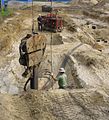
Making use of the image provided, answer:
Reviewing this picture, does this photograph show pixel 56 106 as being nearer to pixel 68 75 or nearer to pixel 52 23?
pixel 68 75

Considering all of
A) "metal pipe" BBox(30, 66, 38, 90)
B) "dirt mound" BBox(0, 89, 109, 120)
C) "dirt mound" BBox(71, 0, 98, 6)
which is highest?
"metal pipe" BBox(30, 66, 38, 90)

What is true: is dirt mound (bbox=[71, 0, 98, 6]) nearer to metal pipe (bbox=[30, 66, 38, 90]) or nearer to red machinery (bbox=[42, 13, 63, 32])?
red machinery (bbox=[42, 13, 63, 32])

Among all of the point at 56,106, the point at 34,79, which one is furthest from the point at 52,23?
the point at 56,106

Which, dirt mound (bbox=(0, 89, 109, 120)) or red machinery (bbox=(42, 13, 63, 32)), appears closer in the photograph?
dirt mound (bbox=(0, 89, 109, 120))

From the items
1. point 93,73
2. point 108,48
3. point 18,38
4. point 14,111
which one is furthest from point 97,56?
point 14,111

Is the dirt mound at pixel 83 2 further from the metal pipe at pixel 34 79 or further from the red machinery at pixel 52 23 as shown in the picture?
the metal pipe at pixel 34 79

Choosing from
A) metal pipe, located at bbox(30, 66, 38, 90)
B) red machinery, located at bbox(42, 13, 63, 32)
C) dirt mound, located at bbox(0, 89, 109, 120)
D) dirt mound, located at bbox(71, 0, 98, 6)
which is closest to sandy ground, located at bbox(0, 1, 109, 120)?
dirt mound, located at bbox(0, 89, 109, 120)

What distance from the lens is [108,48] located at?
69.7ft

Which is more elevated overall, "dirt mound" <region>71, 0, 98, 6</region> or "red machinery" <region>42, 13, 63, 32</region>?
"red machinery" <region>42, 13, 63, 32</region>

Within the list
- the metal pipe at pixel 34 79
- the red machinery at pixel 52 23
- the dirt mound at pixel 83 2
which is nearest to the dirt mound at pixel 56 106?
the metal pipe at pixel 34 79

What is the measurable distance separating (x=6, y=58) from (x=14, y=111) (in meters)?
8.75

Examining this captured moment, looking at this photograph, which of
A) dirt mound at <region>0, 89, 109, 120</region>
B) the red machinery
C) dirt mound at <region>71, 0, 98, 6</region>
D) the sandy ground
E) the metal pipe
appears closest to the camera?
dirt mound at <region>0, 89, 109, 120</region>

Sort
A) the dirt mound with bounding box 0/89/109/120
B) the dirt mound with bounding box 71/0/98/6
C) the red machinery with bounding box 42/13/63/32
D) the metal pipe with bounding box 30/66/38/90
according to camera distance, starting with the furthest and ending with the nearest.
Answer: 1. the dirt mound with bounding box 71/0/98/6
2. the red machinery with bounding box 42/13/63/32
3. the metal pipe with bounding box 30/66/38/90
4. the dirt mound with bounding box 0/89/109/120

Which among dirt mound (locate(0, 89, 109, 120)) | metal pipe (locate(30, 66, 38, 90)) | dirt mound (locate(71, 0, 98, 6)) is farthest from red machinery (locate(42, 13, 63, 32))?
dirt mound (locate(71, 0, 98, 6))
